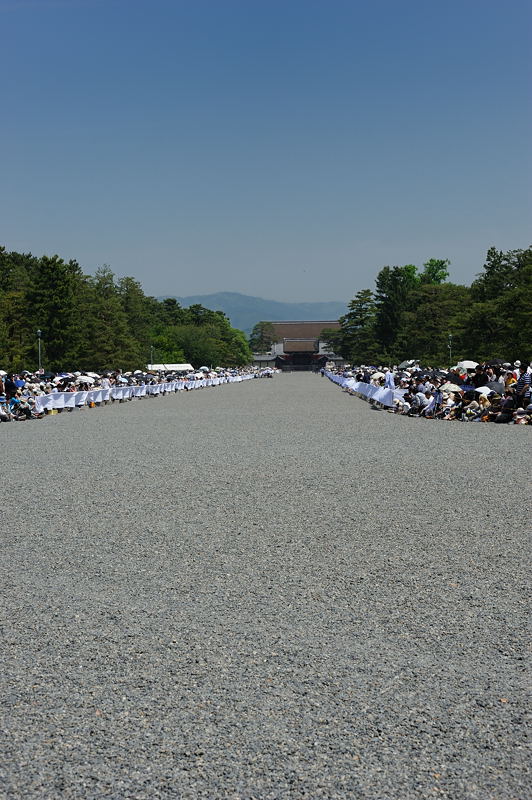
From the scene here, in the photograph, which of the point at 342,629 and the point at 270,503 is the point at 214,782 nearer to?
the point at 342,629

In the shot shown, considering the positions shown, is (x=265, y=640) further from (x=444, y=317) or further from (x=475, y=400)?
(x=444, y=317)

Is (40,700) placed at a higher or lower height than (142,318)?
lower

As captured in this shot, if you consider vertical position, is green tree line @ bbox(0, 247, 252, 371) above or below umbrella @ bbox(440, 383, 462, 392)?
above

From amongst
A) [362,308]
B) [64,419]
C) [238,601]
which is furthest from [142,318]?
[238,601]

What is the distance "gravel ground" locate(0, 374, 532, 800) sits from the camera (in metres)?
3.29

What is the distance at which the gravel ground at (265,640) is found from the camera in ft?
10.8

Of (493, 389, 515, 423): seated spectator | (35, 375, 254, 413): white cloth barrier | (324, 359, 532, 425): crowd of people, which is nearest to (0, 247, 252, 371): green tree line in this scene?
(35, 375, 254, 413): white cloth barrier

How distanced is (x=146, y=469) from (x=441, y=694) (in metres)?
9.27

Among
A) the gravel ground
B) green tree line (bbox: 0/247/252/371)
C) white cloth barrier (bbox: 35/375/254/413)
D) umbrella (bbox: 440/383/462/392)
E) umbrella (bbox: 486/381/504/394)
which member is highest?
green tree line (bbox: 0/247/252/371)

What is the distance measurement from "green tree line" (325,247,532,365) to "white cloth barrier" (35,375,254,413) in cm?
2283

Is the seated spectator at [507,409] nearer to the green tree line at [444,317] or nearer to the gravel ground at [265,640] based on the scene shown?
the gravel ground at [265,640]

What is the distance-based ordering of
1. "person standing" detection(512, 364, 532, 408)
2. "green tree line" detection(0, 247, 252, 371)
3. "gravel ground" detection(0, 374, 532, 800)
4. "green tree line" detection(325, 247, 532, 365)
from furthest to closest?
1. "green tree line" detection(0, 247, 252, 371)
2. "green tree line" detection(325, 247, 532, 365)
3. "person standing" detection(512, 364, 532, 408)
4. "gravel ground" detection(0, 374, 532, 800)

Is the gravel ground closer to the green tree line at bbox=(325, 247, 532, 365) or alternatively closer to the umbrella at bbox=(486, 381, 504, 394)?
the umbrella at bbox=(486, 381, 504, 394)

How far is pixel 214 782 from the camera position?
3174 mm
